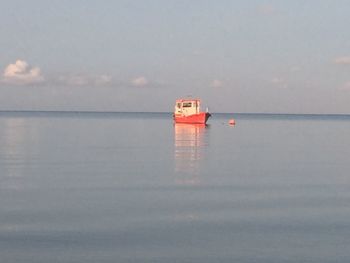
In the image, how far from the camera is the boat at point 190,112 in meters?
85.9

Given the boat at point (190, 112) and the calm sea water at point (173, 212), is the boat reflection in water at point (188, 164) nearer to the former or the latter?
the calm sea water at point (173, 212)

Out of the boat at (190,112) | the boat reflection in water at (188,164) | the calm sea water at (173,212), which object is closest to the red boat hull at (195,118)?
the boat at (190,112)

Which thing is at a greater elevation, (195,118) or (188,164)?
(195,118)

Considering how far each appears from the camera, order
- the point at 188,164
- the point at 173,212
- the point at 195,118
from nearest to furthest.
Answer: the point at 173,212
the point at 188,164
the point at 195,118

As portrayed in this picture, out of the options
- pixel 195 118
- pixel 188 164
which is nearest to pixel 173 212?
pixel 188 164

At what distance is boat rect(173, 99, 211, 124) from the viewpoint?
282 ft

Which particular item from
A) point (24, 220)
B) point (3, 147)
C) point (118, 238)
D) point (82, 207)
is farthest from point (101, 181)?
point (3, 147)

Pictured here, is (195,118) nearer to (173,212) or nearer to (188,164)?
(188,164)

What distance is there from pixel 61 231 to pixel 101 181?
9439 mm

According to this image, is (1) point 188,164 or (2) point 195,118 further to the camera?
(2) point 195,118

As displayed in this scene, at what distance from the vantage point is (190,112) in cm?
8762

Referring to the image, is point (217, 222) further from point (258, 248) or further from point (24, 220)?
point (24, 220)

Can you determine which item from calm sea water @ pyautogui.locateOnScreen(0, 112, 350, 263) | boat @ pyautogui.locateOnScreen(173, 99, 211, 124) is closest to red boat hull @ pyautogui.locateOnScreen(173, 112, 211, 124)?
boat @ pyautogui.locateOnScreen(173, 99, 211, 124)

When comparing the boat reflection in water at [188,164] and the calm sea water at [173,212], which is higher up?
the boat reflection in water at [188,164]
